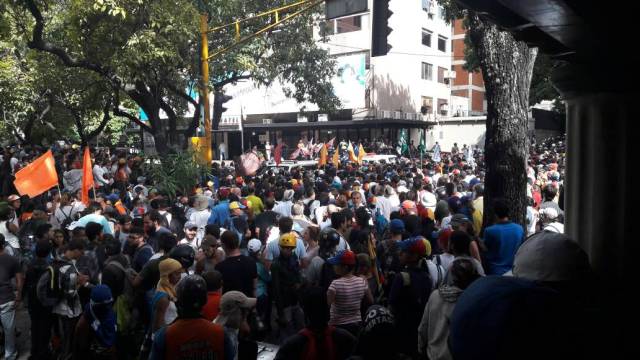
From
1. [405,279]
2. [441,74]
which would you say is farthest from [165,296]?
[441,74]

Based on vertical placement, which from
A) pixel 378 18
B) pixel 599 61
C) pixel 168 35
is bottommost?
pixel 599 61

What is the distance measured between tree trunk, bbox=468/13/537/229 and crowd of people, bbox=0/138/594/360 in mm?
545

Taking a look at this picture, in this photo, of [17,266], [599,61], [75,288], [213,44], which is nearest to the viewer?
[599,61]

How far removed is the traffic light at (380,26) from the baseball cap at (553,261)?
5575 millimetres

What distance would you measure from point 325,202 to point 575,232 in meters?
7.14

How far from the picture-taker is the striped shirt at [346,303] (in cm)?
519

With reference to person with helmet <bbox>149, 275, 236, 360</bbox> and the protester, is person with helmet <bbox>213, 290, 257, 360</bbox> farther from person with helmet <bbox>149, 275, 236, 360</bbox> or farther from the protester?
the protester

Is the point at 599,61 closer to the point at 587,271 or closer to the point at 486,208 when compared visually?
the point at 587,271

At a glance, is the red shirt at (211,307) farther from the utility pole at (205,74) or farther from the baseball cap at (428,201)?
the utility pole at (205,74)

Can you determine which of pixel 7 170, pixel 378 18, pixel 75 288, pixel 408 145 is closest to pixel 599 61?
pixel 378 18

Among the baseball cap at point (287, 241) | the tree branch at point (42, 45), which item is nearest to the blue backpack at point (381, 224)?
the baseball cap at point (287, 241)

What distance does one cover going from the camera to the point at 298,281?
23.0 ft

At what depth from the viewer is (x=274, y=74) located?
25.5 meters

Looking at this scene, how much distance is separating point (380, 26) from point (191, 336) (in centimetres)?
537
